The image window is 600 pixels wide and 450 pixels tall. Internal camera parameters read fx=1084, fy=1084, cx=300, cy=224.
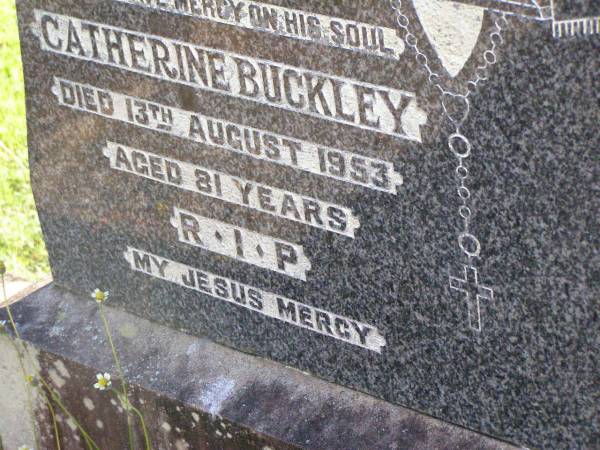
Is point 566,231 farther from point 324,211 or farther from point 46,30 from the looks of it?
point 46,30

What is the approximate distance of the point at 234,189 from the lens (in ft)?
8.09

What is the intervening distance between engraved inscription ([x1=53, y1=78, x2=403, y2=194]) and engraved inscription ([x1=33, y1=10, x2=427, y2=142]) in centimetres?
8

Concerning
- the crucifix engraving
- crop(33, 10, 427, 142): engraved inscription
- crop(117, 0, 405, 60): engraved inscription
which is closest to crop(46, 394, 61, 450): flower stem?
crop(33, 10, 427, 142): engraved inscription

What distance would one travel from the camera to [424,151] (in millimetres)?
2062

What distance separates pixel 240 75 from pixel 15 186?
1967 millimetres

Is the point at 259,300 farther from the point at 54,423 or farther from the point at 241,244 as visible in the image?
the point at 54,423

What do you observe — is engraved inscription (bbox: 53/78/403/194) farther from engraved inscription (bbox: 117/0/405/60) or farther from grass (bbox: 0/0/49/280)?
grass (bbox: 0/0/49/280)

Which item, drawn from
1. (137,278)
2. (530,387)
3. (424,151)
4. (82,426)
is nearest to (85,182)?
(137,278)

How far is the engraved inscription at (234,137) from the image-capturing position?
7.16 ft

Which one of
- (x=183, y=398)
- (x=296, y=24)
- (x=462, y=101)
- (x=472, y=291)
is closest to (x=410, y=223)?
(x=472, y=291)

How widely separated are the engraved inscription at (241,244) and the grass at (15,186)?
1.01 m

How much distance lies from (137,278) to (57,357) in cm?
29

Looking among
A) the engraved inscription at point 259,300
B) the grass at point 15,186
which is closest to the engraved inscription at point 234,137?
the engraved inscription at point 259,300

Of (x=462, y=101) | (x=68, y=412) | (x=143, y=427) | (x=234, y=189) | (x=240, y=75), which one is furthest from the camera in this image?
(x=68, y=412)
